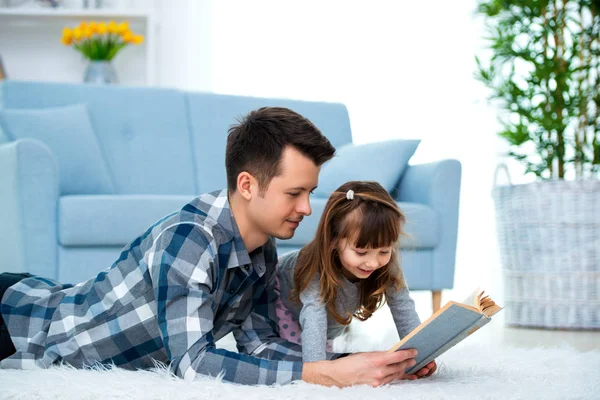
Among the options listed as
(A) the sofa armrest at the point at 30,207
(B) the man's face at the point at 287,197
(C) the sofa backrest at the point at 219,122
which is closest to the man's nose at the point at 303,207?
(B) the man's face at the point at 287,197

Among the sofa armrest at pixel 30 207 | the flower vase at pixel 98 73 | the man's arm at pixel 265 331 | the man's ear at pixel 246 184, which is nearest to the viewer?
the man's ear at pixel 246 184

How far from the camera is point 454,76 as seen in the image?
4461 millimetres

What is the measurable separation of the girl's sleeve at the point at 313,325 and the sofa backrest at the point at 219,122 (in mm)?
1662

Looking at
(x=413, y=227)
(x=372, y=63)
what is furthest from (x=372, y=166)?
(x=372, y=63)

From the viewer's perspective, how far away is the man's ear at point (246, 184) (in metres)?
1.47

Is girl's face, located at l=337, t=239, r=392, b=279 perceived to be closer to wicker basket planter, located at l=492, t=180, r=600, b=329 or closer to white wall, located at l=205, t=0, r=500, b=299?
wicker basket planter, located at l=492, t=180, r=600, b=329

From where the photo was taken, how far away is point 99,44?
4168 mm

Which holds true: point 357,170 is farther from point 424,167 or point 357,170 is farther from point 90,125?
point 90,125

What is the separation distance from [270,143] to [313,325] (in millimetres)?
380

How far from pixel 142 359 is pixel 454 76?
3.35 m

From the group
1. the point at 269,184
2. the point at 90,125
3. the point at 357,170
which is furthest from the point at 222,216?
the point at 90,125

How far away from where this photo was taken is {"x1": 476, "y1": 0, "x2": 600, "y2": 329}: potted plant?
277 centimetres

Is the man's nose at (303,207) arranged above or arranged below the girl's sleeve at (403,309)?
above

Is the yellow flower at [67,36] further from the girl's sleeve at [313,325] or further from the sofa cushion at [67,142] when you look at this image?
the girl's sleeve at [313,325]
